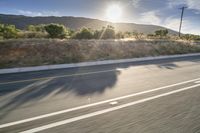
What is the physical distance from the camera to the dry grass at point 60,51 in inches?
647

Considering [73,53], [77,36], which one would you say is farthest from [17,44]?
[77,36]

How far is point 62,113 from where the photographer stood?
Result: 5871mm

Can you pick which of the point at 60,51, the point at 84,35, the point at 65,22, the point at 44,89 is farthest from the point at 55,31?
the point at 65,22

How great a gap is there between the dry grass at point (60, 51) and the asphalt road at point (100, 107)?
23.5ft

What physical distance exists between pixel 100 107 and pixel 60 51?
13274 mm

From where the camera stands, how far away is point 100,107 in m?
6.38

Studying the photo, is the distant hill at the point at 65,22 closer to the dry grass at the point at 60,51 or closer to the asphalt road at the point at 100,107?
the dry grass at the point at 60,51

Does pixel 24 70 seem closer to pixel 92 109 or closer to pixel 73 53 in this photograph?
pixel 73 53

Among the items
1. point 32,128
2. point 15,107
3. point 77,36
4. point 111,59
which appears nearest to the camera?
point 32,128

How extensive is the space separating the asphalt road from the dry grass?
7.16 m

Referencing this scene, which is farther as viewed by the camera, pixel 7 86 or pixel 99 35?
pixel 99 35

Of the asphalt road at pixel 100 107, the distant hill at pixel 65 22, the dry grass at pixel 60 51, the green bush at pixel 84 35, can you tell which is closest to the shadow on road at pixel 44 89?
the asphalt road at pixel 100 107

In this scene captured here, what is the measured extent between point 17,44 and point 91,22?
114 metres

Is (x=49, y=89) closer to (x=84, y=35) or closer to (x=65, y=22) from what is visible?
(x=84, y=35)
